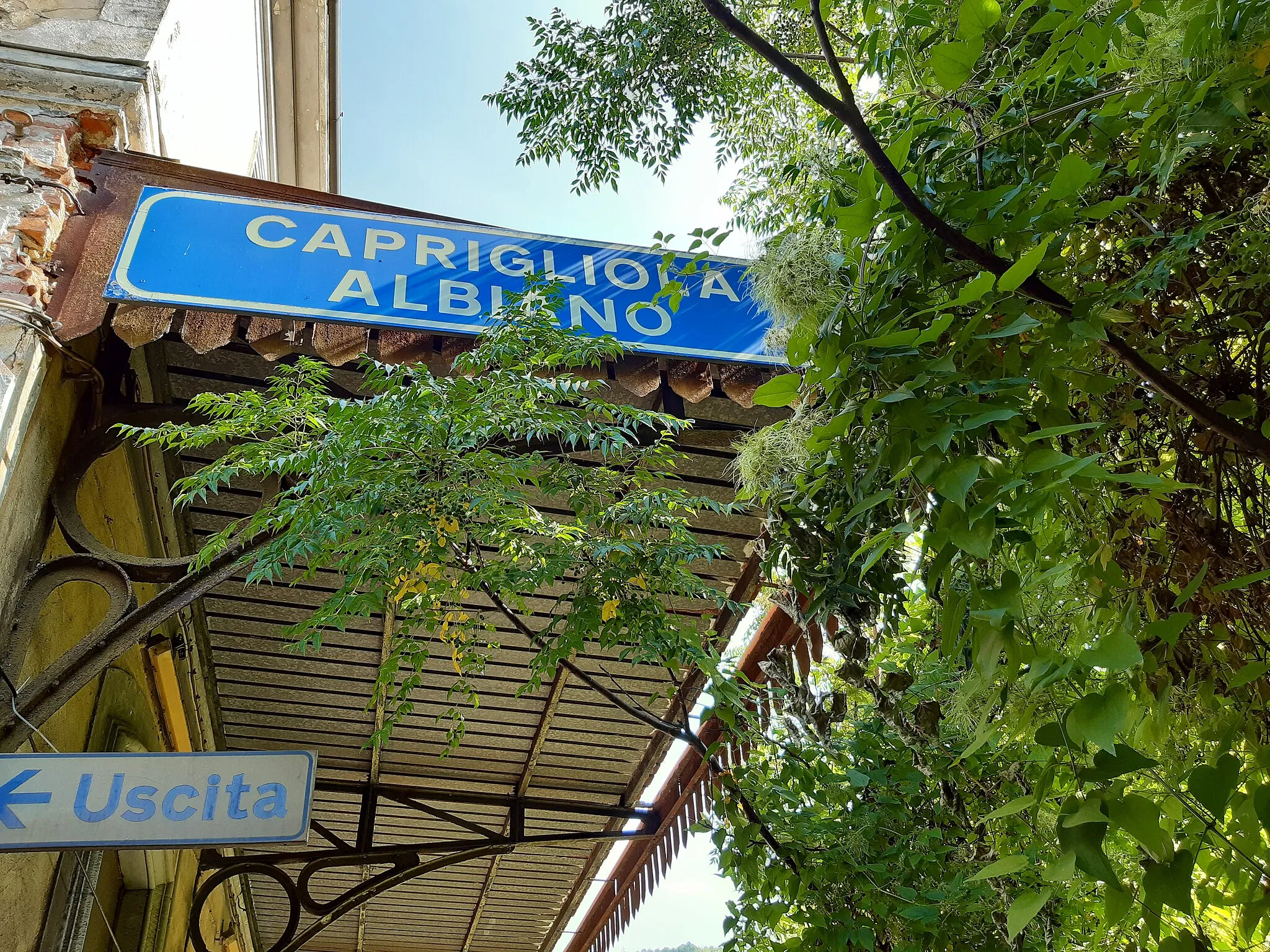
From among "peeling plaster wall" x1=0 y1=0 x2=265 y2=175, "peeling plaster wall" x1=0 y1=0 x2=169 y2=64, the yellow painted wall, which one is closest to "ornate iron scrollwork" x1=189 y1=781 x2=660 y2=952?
the yellow painted wall

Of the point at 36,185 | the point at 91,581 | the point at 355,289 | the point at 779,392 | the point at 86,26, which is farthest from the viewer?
the point at 86,26

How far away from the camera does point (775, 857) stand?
8.62ft

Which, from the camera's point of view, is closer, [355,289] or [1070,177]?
[1070,177]

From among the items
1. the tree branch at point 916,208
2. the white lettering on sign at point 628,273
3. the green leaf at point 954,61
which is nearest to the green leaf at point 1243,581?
the tree branch at point 916,208

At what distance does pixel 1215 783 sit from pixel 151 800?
7.81ft

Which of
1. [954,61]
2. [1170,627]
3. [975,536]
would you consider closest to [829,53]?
[954,61]

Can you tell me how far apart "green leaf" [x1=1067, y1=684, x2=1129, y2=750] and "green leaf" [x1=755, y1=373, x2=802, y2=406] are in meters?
0.59

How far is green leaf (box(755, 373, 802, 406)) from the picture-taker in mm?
1339

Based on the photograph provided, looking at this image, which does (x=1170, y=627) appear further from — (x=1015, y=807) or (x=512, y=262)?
(x=512, y=262)

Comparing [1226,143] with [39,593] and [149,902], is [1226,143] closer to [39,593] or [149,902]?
[39,593]

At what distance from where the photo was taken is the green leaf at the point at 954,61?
117cm

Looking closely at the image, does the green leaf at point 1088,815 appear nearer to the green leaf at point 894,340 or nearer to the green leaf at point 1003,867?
the green leaf at point 1003,867

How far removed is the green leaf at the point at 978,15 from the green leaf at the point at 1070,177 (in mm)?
198

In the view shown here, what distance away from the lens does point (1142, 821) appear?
34.6 inches
